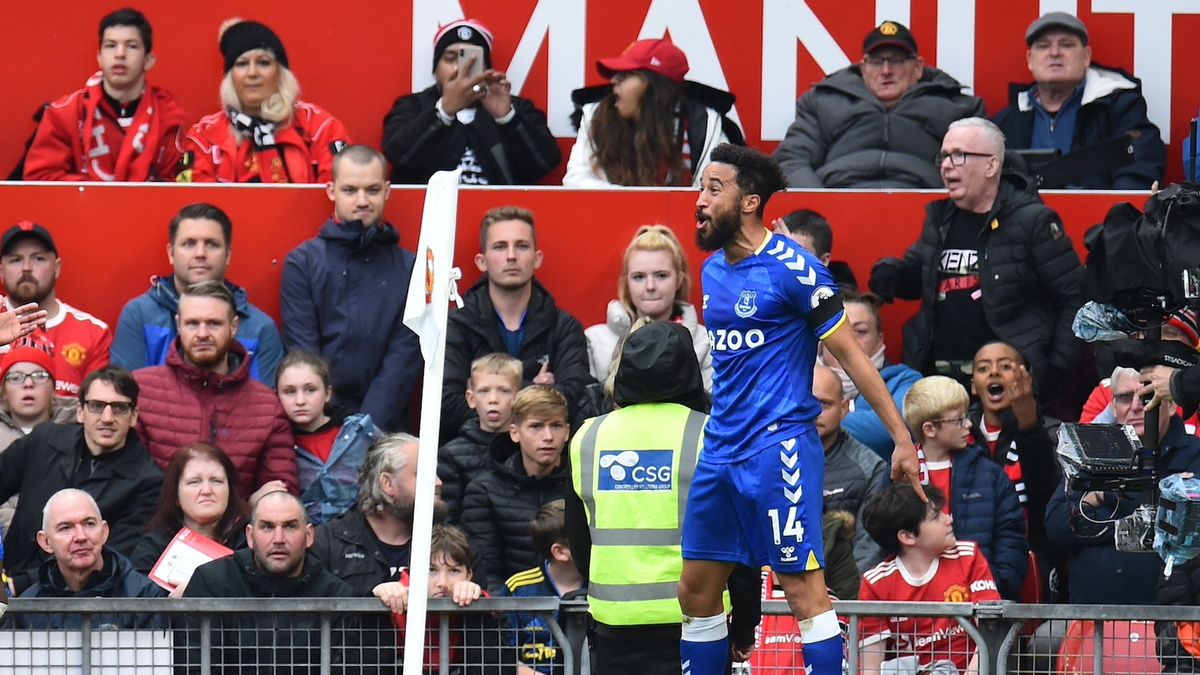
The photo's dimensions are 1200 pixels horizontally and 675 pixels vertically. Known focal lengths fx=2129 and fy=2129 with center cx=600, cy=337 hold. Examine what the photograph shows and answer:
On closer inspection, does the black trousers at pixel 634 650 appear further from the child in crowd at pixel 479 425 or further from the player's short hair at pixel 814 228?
the player's short hair at pixel 814 228

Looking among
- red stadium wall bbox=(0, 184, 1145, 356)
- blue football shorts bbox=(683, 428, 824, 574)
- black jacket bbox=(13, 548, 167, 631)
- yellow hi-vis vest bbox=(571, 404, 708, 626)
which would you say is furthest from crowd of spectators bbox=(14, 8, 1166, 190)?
blue football shorts bbox=(683, 428, 824, 574)

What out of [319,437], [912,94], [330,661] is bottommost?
[330,661]

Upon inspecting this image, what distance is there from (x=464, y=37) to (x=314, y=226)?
5.58ft

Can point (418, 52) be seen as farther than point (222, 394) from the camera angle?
Yes

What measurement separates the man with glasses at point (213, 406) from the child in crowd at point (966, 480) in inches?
107

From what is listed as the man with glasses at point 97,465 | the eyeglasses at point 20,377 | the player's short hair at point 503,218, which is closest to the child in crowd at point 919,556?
the player's short hair at point 503,218

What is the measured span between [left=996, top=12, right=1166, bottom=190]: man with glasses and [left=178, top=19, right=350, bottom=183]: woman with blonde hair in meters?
3.79

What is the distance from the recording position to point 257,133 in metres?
10.9

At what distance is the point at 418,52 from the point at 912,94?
3262 millimetres

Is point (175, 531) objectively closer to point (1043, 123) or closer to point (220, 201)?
point (220, 201)

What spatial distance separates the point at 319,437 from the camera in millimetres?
9414

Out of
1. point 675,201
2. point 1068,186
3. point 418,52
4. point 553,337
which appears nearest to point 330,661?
point 553,337

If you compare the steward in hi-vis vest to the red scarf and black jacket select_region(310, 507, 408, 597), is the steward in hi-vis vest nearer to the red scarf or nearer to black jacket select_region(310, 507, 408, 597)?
black jacket select_region(310, 507, 408, 597)

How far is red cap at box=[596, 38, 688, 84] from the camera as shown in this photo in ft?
35.1
